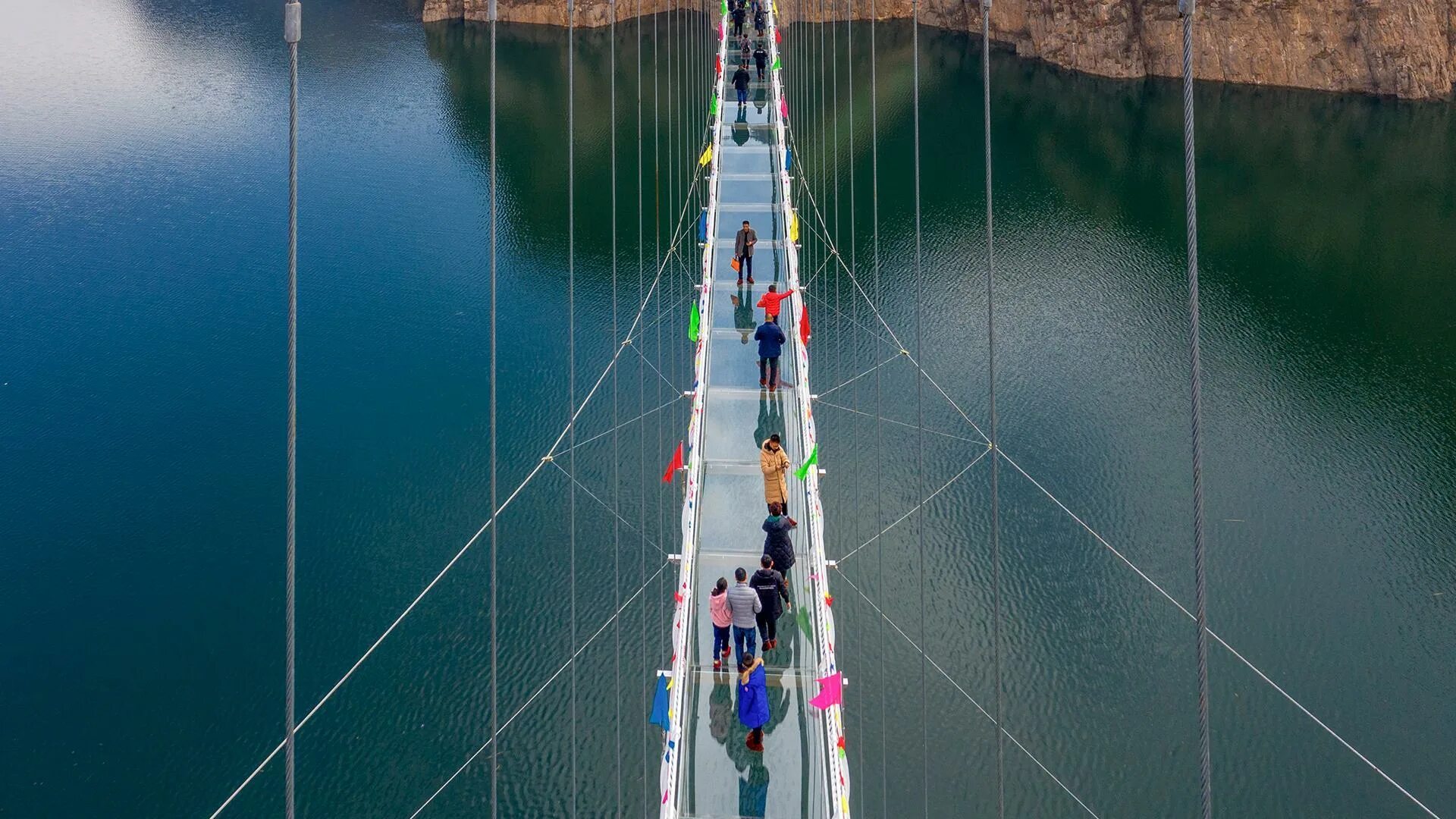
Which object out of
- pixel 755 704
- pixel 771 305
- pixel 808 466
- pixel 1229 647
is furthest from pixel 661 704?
pixel 1229 647

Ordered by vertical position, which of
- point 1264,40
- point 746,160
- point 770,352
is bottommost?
point 770,352

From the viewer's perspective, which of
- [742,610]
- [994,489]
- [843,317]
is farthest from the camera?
[843,317]

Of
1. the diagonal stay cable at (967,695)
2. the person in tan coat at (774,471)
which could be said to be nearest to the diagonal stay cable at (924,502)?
the diagonal stay cable at (967,695)

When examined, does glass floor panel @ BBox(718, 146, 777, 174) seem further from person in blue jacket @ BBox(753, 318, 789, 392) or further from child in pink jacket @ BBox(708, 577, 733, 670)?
child in pink jacket @ BBox(708, 577, 733, 670)

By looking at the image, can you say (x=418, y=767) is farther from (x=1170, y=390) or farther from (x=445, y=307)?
(x=1170, y=390)

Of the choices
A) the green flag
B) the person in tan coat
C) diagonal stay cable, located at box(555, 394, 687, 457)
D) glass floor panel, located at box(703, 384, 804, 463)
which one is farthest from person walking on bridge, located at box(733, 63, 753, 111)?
A: the person in tan coat

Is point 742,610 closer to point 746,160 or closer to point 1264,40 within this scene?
point 746,160
